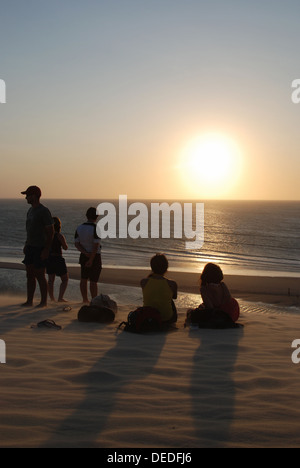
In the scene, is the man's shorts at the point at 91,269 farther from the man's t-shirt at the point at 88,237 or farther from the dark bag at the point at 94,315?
the dark bag at the point at 94,315

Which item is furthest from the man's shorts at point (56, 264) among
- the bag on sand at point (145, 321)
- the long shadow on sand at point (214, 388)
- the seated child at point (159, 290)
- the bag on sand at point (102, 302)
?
the long shadow on sand at point (214, 388)

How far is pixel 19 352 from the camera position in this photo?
4879 mm

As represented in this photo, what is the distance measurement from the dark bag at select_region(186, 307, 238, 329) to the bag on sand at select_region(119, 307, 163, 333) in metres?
0.56

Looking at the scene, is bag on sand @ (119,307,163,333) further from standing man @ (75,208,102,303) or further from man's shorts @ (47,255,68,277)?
man's shorts @ (47,255,68,277)

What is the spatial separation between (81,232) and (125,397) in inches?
187

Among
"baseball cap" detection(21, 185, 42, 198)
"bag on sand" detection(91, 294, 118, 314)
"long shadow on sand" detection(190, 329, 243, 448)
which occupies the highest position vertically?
"baseball cap" detection(21, 185, 42, 198)

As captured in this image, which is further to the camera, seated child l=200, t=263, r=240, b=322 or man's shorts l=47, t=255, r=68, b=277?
man's shorts l=47, t=255, r=68, b=277

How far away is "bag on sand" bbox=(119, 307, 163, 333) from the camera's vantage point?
20.0 feet

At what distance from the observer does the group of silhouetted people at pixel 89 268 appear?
638 cm

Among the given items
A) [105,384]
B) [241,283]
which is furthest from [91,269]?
[241,283]

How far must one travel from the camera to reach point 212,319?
643 cm

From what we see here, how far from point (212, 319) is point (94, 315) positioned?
1772mm

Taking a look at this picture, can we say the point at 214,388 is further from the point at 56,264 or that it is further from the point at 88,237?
the point at 56,264

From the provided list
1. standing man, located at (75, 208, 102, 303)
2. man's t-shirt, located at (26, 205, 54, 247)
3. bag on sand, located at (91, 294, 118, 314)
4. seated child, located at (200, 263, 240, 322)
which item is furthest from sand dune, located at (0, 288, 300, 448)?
standing man, located at (75, 208, 102, 303)
